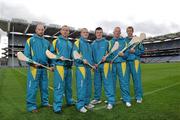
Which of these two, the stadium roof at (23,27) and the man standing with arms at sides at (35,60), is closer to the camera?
the man standing with arms at sides at (35,60)

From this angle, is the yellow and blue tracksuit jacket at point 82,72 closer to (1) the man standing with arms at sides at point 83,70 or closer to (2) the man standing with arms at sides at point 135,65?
→ (1) the man standing with arms at sides at point 83,70

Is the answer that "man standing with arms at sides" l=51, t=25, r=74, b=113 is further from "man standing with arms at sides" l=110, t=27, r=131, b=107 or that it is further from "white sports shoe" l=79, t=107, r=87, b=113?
"man standing with arms at sides" l=110, t=27, r=131, b=107

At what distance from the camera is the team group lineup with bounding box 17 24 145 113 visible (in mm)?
5664

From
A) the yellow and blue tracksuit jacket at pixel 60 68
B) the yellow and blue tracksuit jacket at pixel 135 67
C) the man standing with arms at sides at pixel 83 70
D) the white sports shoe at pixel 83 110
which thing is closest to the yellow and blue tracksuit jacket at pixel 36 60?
the yellow and blue tracksuit jacket at pixel 60 68

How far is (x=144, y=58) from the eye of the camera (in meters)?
76.9

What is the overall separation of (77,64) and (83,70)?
0.62ft

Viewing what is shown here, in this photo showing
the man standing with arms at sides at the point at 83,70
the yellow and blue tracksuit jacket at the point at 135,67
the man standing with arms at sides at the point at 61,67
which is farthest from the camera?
the yellow and blue tracksuit jacket at the point at 135,67

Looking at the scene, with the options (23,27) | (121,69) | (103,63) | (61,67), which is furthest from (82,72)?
(23,27)

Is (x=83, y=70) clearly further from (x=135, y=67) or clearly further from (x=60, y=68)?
(x=135, y=67)

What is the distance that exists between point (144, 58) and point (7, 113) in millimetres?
73492

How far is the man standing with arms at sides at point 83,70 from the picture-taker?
5730mm

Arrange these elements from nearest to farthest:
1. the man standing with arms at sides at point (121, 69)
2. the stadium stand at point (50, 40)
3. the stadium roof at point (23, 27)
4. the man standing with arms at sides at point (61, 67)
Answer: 1. the man standing with arms at sides at point (61, 67)
2. the man standing with arms at sides at point (121, 69)
3. the stadium roof at point (23, 27)
4. the stadium stand at point (50, 40)

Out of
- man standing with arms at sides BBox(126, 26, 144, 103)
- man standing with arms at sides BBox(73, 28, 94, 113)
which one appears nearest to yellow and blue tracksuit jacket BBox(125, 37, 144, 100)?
man standing with arms at sides BBox(126, 26, 144, 103)

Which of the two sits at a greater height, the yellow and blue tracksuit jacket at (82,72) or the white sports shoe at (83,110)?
the yellow and blue tracksuit jacket at (82,72)
